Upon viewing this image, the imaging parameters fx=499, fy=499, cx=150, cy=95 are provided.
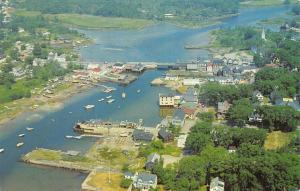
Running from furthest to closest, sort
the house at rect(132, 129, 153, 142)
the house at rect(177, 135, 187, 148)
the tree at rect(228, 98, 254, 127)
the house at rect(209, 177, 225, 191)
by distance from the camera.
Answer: the tree at rect(228, 98, 254, 127), the house at rect(132, 129, 153, 142), the house at rect(177, 135, 187, 148), the house at rect(209, 177, 225, 191)

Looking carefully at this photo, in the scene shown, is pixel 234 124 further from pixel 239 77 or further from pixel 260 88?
pixel 239 77

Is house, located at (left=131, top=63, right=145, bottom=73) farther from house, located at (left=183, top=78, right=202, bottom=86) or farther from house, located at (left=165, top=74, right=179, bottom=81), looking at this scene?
house, located at (left=183, top=78, right=202, bottom=86)

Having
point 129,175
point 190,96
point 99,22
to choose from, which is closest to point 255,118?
point 190,96

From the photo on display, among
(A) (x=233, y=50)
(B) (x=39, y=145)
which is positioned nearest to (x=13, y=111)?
(B) (x=39, y=145)

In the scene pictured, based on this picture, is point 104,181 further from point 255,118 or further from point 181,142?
point 255,118

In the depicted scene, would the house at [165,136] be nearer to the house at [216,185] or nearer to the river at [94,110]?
the river at [94,110]

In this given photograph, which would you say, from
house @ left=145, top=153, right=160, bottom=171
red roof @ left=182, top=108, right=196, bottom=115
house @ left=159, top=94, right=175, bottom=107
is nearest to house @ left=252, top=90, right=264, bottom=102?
red roof @ left=182, top=108, right=196, bottom=115

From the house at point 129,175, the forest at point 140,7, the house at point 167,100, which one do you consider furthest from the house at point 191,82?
the forest at point 140,7
